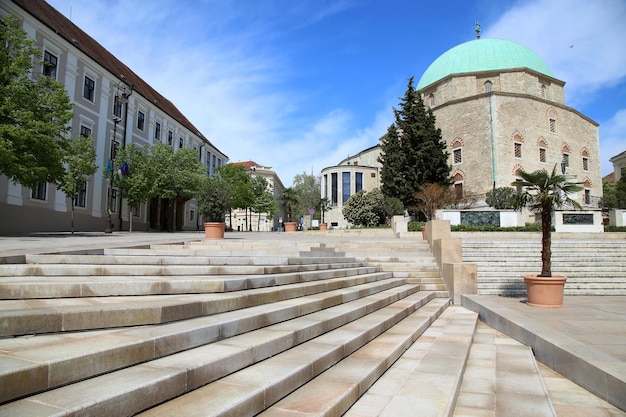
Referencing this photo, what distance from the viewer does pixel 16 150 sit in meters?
15.8

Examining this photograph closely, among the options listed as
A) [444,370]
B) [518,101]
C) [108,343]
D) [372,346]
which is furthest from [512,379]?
[518,101]

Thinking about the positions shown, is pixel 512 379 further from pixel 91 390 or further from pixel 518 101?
pixel 518 101

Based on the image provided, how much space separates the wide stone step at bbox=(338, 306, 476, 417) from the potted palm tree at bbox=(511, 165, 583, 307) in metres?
3.80

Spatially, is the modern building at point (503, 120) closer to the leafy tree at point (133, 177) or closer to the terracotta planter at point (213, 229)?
the leafy tree at point (133, 177)

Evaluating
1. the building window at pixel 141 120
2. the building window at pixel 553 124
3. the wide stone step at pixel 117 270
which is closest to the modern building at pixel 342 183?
the building window at pixel 553 124

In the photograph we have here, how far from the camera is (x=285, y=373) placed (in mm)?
2971

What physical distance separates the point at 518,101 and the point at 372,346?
48.4 metres

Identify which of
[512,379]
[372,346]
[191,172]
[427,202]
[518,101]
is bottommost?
[512,379]

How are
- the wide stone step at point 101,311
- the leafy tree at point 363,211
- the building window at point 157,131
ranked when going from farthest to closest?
1. the building window at point 157,131
2. the leafy tree at point 363,211
3. the wide stone step at point 101,311

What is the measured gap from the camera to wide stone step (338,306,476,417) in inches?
121

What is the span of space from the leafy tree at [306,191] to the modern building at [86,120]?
122 ft

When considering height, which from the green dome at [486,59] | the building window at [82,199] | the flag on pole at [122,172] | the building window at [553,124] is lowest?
the building window at [82,199]

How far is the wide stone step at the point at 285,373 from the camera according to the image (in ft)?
7.68

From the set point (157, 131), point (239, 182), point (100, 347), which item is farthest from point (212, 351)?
point (239, 182)
